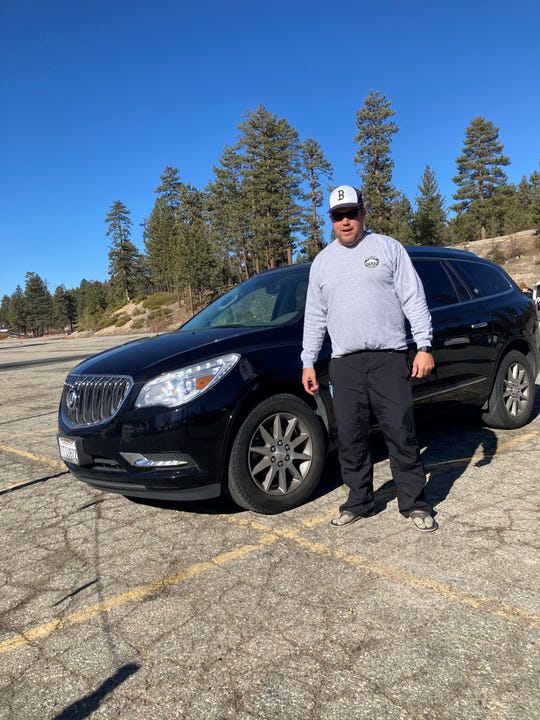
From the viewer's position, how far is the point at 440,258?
16.7ft

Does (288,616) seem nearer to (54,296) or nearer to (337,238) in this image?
(337,238)

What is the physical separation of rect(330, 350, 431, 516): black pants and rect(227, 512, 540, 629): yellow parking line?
409 millimetres

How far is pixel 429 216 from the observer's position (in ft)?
251

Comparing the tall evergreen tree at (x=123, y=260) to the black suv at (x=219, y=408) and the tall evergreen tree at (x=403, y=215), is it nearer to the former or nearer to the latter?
the tall evergreen tree at (x=403, y=215)

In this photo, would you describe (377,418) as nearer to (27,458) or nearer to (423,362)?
(423,362)

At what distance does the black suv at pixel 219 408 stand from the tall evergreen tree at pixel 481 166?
75018 mm

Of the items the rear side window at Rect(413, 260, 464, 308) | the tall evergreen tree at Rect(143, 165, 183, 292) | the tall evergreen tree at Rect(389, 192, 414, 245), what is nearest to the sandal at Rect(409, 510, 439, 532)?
the rear side window at Rect(413, 260, 464, 308)

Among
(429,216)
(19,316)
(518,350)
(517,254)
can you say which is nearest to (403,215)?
(429,216)

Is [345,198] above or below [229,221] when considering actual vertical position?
below

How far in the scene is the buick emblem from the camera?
3.88 meters

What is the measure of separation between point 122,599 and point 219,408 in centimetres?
116

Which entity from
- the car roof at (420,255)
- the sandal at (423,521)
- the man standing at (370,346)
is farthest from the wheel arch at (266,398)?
the car roof at (420,255)

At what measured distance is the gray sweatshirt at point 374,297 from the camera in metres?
3.28

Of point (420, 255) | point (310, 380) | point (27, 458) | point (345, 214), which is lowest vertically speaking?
point (27, 458)
